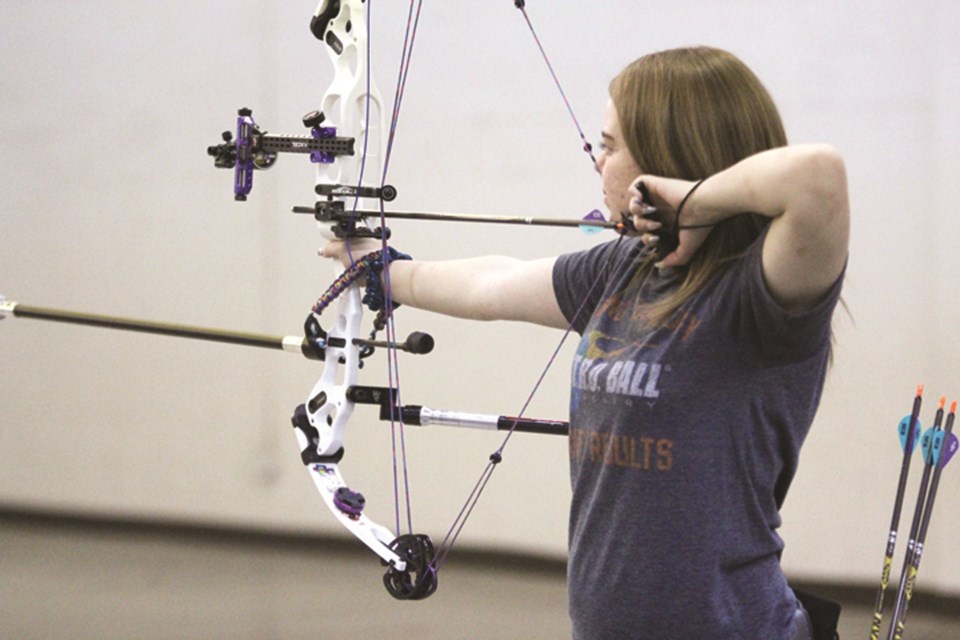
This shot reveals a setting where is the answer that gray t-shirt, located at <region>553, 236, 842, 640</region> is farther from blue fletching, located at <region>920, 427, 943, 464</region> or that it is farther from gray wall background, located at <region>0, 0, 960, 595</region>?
gray wall background, located at <region>0, 0, 960, 595</region>

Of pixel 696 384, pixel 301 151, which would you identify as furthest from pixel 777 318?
pixel 301 151

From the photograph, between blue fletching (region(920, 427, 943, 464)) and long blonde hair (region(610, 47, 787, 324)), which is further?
blue fletching (region(920, 427, 943, 464))

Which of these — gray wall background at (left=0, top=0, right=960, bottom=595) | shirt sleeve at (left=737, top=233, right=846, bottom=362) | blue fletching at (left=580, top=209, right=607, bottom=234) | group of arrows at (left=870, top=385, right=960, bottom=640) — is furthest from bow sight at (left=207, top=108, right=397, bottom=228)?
gray wall background at (left=0, top=0, right=960, bottom=595)

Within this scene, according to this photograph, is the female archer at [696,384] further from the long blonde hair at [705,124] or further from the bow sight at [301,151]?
the bow sight at [301,151]

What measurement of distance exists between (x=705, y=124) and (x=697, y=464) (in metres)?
0.35

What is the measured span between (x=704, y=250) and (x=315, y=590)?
2.61m

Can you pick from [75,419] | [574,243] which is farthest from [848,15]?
[75,419]

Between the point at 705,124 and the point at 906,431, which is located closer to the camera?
the point at 705,124

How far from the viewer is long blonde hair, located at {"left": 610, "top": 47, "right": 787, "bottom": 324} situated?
1188 millimetres

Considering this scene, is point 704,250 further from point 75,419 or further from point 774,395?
point 75,419

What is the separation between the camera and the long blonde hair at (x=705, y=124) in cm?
119

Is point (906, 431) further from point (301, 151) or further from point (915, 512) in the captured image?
point (301, 151)

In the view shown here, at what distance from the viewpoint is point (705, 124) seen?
1.20 meters

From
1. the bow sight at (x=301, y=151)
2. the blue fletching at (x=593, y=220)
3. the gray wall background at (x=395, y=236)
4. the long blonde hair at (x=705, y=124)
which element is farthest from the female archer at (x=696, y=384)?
the gray wall background at (x=395, y=236)
